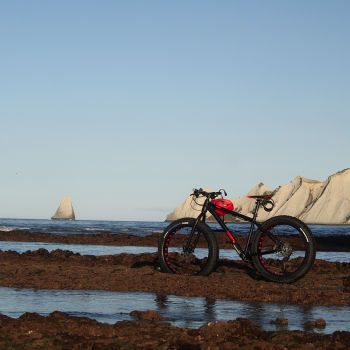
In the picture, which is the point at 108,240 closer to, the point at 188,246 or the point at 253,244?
the point at 188,246

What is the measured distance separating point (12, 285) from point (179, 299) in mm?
2829

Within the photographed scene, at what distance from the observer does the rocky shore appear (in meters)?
4.85

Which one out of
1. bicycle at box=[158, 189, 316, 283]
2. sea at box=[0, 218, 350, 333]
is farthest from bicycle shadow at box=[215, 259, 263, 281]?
sea at box=[0, 218, 350, 333]

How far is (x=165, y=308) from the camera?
6.89m

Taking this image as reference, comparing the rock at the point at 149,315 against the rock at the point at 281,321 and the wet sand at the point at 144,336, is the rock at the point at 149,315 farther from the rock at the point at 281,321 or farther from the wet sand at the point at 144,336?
the rock at the point at 281,321

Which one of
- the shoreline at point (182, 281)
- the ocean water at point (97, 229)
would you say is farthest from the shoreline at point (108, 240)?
the shoreline at point (182, 281)

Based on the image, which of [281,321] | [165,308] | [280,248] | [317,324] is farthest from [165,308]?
[280,248]

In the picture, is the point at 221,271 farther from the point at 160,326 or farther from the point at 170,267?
the point at 160,326

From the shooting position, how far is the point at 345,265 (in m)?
12.4

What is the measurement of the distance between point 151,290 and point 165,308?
1783 mm

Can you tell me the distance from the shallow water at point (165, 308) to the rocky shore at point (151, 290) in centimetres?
39

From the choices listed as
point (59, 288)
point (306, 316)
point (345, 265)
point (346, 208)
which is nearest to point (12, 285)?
point (59, 288)

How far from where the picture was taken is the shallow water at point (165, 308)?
20.0ft

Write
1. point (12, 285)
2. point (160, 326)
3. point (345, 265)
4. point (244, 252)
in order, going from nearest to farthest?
1. point (160, 326)
2. point (12, 285)
3. point (244, 252)
4. point (345, 265)
